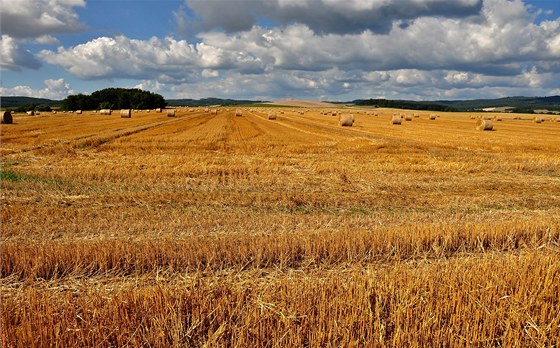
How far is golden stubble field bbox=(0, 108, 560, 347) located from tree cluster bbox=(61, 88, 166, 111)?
391ft

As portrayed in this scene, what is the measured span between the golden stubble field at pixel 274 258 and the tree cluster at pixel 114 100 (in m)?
119

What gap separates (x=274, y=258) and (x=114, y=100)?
143 meters

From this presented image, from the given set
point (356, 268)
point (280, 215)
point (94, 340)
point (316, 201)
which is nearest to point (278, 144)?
point (316, 201)

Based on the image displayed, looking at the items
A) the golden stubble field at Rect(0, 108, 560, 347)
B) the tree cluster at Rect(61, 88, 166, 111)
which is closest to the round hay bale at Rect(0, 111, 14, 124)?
the golden stubble field at Rect(0, 108, 560, 347)

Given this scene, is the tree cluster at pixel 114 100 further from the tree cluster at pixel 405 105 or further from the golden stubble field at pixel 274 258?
the golden stubble field at pixel 274 258

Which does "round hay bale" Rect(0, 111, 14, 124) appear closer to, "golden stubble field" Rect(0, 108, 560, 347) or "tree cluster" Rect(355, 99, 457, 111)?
"golden stubble field" Rect(0, 108, 560, 347)

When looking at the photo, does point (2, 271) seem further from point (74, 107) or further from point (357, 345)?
point (74, 107)

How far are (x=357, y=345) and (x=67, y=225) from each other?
7.13 metres

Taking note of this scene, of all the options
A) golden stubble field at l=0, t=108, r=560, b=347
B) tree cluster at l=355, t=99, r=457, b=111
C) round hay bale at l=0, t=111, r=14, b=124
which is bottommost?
golden stubble field at l=0, t=108, r=560, b=347

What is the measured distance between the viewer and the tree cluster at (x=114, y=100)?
12400 cm

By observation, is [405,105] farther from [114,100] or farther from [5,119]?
[5,119]

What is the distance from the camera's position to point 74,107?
12206 cm

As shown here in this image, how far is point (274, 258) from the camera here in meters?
7.07

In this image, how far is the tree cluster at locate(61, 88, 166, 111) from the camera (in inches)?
4882
